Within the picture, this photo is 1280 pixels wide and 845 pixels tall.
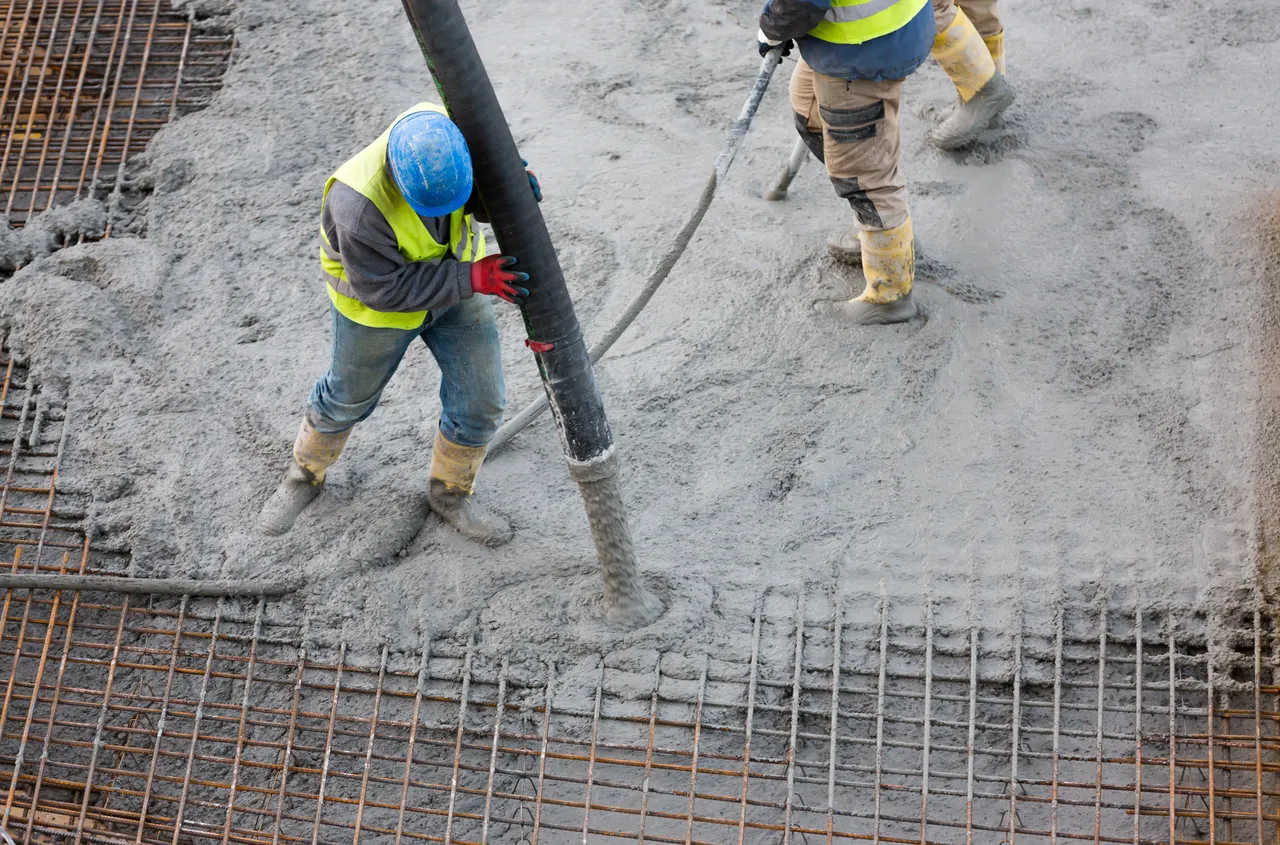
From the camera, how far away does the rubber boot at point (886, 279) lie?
12.9 ft

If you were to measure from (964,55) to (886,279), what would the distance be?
40.7 inches

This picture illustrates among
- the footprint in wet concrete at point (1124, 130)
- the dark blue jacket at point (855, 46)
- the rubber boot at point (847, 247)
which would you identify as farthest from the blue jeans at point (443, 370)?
the footprint in wet concrete at point (1124, 130)

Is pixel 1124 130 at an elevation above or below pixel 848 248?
above

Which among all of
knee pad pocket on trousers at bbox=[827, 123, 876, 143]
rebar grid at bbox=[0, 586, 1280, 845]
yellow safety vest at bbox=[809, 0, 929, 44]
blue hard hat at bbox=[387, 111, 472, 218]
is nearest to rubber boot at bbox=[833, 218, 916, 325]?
knee pad pocket on trousers at bbox=[827, 123, 876, 143]

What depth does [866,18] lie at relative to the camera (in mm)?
3541

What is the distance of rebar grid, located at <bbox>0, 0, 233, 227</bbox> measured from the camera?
5051 mm

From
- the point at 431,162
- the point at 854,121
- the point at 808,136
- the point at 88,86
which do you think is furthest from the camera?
the point at 88,86

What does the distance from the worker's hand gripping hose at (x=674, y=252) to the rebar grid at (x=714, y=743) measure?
87 centimetres

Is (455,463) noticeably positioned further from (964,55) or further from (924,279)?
(964,55)

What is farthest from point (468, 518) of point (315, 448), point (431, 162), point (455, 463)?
point (431, 162)

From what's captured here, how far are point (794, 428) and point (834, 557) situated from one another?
0.54m

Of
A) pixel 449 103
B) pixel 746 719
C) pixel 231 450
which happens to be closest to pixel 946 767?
pixel 746 719

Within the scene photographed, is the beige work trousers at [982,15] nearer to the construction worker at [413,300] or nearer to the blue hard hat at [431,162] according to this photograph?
the construction worker at [413,300]

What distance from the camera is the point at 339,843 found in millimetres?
3191
